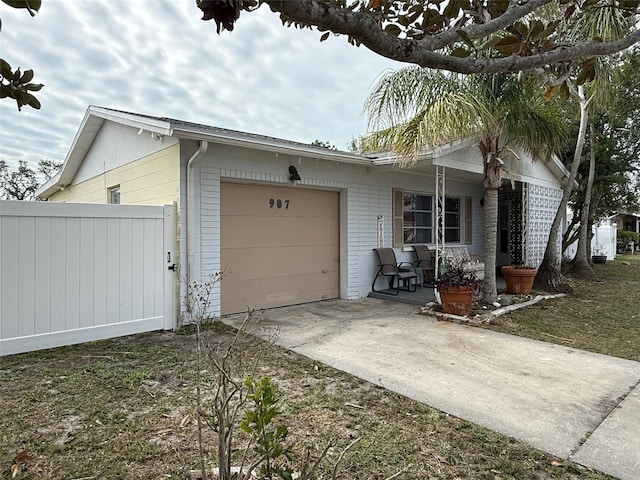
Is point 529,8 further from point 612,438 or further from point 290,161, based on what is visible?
point 290,161

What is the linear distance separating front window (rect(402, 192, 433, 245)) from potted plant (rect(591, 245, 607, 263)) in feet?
35.1

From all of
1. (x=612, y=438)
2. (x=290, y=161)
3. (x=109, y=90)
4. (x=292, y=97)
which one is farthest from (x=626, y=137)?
(x=109, y=90)

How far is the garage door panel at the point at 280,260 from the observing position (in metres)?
6.46

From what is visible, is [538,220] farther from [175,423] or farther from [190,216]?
[175,423]

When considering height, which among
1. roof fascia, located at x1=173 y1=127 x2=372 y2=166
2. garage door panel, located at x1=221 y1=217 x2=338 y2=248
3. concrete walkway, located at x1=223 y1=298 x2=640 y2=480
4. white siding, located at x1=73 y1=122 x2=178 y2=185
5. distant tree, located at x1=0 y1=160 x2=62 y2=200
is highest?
distant tree, located at x1=0 y1=160 x2=62 y2=200

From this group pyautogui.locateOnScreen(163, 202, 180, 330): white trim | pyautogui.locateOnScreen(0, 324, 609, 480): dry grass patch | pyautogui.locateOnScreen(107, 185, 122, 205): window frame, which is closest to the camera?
pyautogui.locateOnScreen(0, 324, 609, 480): dry grass patch

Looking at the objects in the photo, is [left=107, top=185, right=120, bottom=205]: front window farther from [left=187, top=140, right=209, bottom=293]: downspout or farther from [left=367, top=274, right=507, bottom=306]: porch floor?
[left=367, top=274, right=507, bottom=306]: porch floor

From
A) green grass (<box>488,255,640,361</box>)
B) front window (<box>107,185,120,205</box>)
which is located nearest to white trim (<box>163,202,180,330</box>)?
front window (<box>107,185,120,205</box>)

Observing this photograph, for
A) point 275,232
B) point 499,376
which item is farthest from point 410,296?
point 499,376

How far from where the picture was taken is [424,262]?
351 inches

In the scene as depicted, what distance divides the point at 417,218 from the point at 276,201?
403cm

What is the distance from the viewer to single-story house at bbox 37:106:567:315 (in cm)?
577

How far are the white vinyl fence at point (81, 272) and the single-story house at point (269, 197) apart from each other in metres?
0.41

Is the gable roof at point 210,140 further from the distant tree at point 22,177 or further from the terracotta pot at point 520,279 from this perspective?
the distant tree at point 22,177
